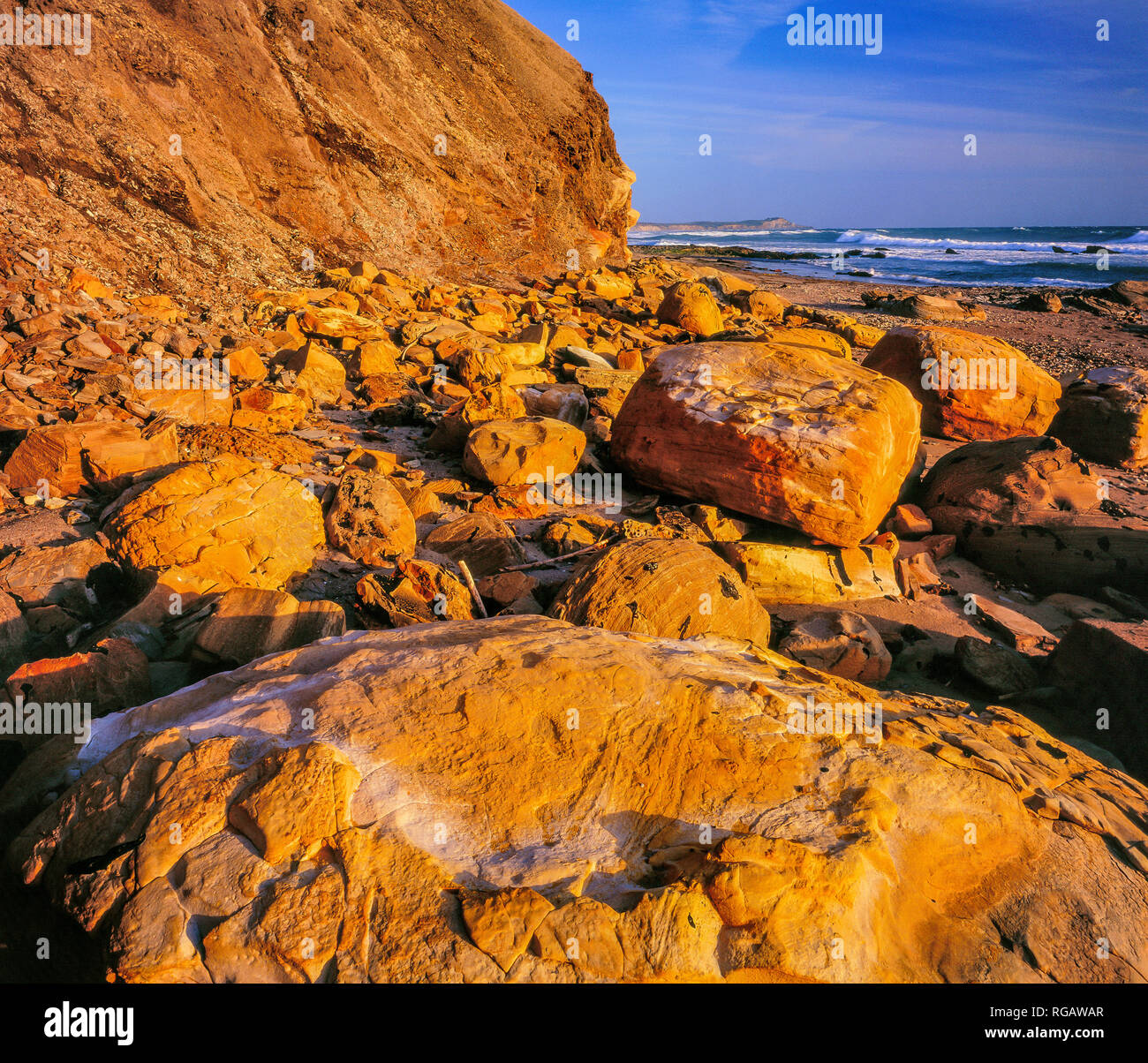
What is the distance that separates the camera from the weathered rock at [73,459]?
15.5ft

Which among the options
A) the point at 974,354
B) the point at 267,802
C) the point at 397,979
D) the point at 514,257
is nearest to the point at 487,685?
the point at 267,802

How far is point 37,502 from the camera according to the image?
15.1 ft

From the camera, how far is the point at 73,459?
187 inches

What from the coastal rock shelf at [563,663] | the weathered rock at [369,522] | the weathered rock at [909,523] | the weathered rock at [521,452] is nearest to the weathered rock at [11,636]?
the coastal rock shelf at [563,663]

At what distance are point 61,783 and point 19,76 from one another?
9.95 m

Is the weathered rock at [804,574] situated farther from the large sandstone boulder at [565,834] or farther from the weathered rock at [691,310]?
the weathered rock at [691,310]

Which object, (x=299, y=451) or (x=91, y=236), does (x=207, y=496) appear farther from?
(x=91, y=236)

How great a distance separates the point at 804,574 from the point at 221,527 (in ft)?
12.5

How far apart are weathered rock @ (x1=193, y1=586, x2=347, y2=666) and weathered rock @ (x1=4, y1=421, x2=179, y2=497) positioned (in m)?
2.20

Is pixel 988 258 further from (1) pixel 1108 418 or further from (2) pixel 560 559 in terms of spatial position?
(2) pixel 560 559

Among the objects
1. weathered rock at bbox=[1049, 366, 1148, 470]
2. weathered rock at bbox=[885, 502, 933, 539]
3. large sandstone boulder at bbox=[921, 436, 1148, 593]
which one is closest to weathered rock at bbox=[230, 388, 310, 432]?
weathered rock at bbox=[885, 502, 933, 539]

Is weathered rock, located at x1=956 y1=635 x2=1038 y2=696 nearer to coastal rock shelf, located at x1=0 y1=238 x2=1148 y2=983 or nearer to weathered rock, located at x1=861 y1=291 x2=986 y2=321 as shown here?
coastal rock shelf, located at x1=0 y1=238 x2=1148 y2=983

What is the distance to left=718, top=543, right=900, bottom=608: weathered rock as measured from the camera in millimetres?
4664

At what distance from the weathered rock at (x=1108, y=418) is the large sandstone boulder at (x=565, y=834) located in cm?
623
